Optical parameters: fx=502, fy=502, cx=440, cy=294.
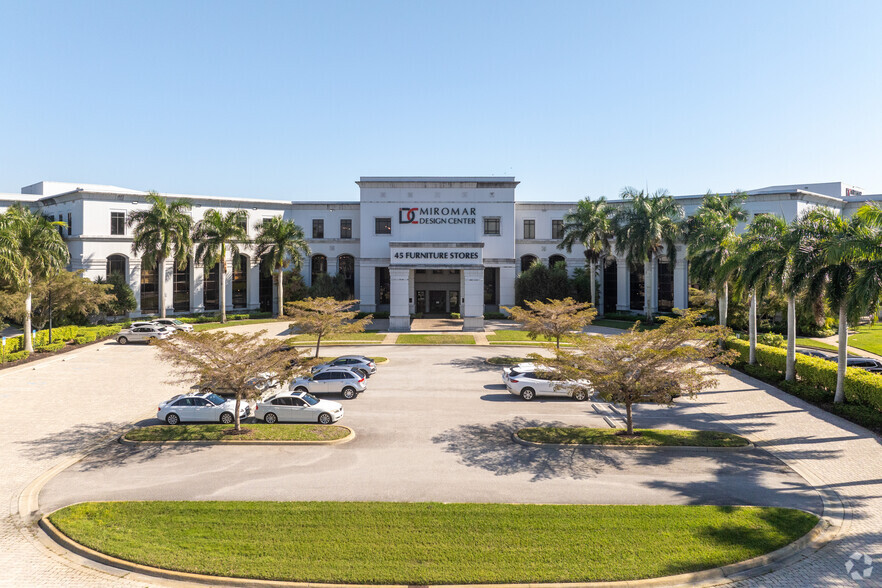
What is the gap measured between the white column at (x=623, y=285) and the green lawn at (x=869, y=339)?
20963mm

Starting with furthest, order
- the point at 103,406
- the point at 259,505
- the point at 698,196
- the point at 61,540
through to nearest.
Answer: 1. the point at 698,196
2. the point at 103,406
3. the point at 259,505
4. the point at 61,540

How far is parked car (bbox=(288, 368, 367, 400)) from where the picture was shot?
2533 centimetres

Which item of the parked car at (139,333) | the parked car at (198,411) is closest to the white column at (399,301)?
the parked car at (139,333)

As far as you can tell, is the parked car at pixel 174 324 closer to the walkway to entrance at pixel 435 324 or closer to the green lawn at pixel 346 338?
the green lawn at pixel 346 338

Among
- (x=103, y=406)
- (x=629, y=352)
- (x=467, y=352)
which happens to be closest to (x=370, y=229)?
(x=467, y=352)

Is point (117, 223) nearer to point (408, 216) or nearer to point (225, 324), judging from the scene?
point (225, 324)

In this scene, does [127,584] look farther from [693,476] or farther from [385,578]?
[693,476]

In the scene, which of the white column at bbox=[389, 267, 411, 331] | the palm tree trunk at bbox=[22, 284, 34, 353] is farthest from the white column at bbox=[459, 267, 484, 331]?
the palm tree trunk at bbox=[22, 284, 34, 353]

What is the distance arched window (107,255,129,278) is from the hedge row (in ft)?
188

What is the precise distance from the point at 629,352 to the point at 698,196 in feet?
144

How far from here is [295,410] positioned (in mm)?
21188

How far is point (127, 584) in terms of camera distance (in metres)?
10.8

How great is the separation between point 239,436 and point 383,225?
1570 inches

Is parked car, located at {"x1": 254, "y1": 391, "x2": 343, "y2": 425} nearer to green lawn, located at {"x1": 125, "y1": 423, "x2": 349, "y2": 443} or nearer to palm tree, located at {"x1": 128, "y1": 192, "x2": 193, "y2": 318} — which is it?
green lawn, located at {"x1": 125, "y1": 423, "x2": 349, "y2": 443}
